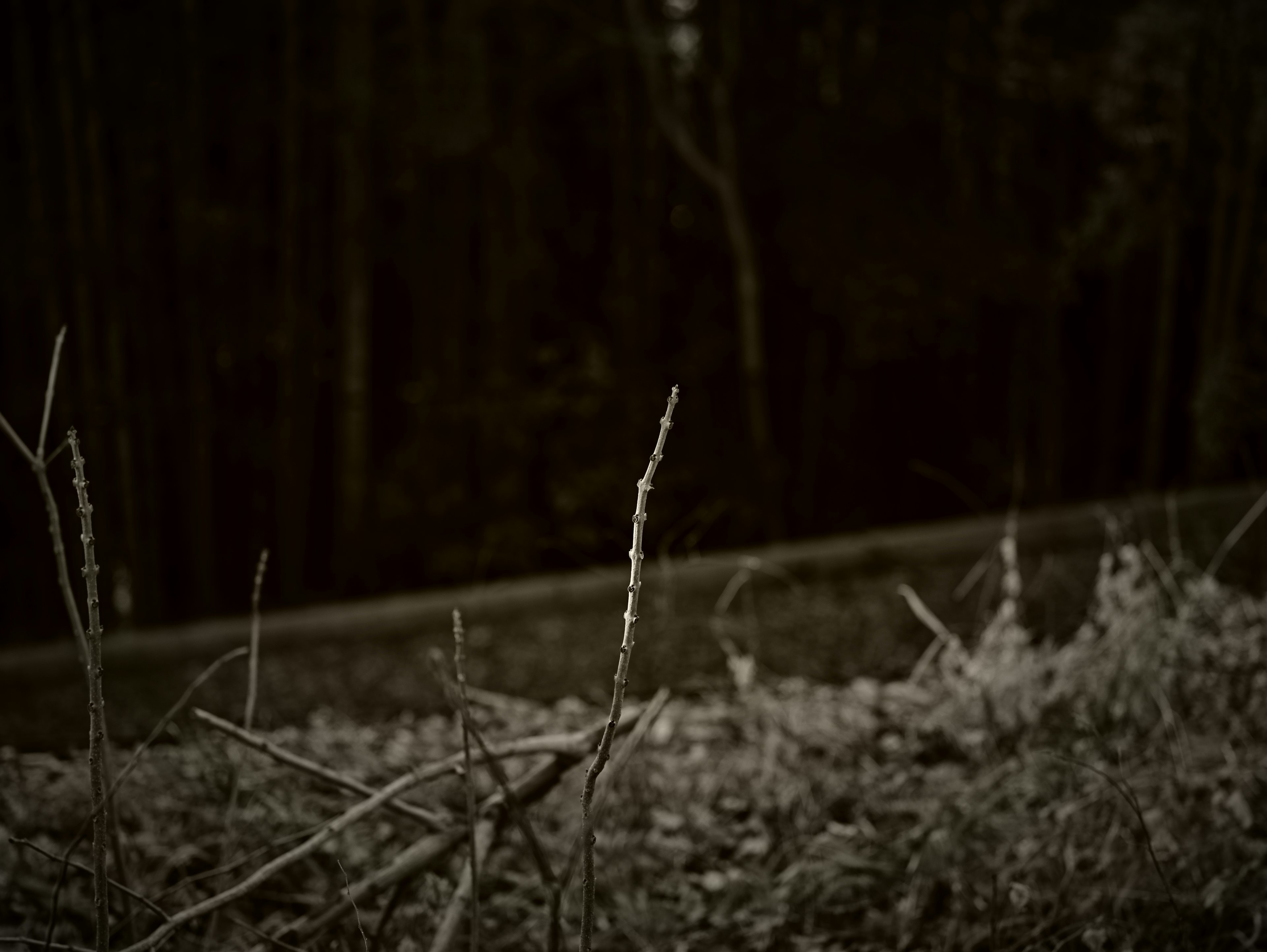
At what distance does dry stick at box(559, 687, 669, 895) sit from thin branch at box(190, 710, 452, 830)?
11.7 inches

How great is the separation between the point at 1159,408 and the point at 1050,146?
236 cm

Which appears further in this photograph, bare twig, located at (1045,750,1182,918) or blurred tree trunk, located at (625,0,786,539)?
blurred tree trunk, located at (625,0,786,539)

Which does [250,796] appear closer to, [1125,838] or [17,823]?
[17,823]

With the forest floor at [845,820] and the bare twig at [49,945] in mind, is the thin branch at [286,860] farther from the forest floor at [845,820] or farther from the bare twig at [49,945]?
the forest floor at [845,820]

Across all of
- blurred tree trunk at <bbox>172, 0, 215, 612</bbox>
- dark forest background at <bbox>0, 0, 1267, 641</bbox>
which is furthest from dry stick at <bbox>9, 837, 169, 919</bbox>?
blurred tree trunk at <bbox>172, 0, 215, 612</bbox>

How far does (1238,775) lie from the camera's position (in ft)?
7.77

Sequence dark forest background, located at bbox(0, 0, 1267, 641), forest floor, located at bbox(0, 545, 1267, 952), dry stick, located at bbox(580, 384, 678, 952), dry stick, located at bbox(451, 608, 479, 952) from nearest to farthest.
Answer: dry stick, located at bbox(580, 384, 678, 952) → dry stick, located at bbox(451, 608, 479, 952) → forest floor, located at bbox(0, 545, 1267, 952) → dark forest background, located at bbox(0, 0, 1267, 641)

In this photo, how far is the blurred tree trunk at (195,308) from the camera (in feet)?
20.9

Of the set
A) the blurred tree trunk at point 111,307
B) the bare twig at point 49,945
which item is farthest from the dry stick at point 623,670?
the blurred tree trunk at point 111,307

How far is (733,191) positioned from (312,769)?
Result: 608cm

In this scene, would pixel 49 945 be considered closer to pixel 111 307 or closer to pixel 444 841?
pixel 444 841

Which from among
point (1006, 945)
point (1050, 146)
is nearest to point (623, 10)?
point (1050, 146)

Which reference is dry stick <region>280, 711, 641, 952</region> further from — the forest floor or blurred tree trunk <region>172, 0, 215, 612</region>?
blurred tree trunk <region>172, 0, 215, 612</region>

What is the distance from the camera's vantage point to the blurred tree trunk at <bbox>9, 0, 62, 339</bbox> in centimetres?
585
